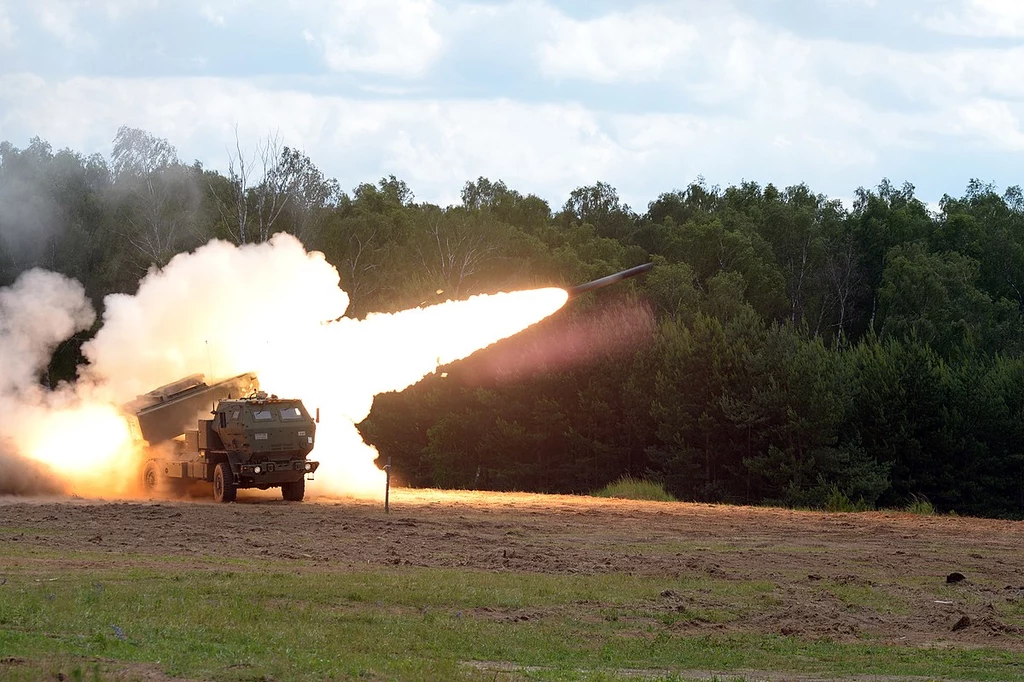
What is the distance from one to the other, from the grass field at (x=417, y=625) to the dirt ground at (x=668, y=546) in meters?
0.24

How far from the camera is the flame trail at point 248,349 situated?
117 feet

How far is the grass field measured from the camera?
13.1 metres

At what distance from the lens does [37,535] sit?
2561cm

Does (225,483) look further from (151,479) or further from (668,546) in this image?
(668,546)

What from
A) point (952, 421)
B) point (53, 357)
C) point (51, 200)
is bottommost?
point (952, 421)

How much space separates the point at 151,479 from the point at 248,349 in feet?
14.1

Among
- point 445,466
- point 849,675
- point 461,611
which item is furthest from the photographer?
point 445,466

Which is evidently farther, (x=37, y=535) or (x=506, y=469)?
(x=506, y=469)

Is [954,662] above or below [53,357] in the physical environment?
below

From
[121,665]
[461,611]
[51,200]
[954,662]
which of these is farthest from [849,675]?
[51,200]

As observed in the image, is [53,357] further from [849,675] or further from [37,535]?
[849,675]

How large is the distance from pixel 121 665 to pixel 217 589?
5.85m

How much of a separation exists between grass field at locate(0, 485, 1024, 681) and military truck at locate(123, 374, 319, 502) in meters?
10.5

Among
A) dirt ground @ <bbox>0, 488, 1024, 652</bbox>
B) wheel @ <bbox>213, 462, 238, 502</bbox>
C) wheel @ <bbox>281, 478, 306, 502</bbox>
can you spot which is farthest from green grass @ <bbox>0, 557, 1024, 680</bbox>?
wheel @ <bbox>281, 478, 306, 502</bbox>
